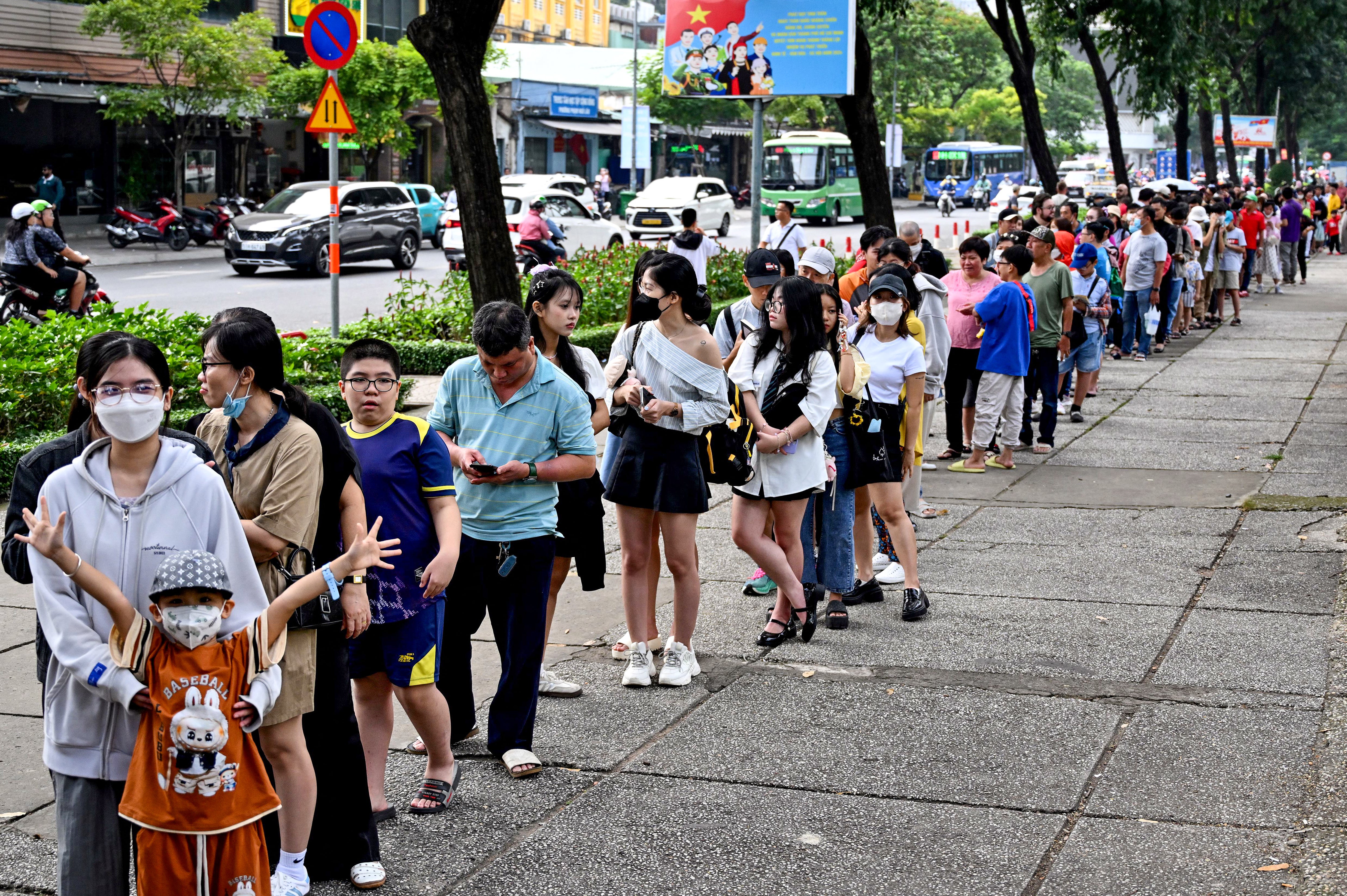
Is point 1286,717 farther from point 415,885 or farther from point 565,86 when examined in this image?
point 565,86

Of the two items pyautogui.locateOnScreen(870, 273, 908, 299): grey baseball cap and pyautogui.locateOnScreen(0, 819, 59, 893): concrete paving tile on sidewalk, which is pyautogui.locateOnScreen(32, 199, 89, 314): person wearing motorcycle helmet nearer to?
pyautogui.locateOnScreen(870, 273, 908, 299): grey baseball cap

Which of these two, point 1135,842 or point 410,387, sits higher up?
point 410,387

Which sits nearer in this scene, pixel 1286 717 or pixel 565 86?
pixel 1286 717

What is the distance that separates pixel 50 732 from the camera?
3307 millimetres

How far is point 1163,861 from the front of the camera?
4.27 m

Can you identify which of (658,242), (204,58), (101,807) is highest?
(204,58)

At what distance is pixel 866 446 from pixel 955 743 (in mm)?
1959

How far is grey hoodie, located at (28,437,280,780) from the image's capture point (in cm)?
320

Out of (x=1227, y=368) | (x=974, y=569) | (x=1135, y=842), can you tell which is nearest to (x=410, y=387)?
(x=974, y=569)

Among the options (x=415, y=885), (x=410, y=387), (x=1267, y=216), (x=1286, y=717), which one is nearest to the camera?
(x=415, y=885)

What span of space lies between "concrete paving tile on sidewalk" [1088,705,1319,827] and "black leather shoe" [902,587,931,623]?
58.6 inches

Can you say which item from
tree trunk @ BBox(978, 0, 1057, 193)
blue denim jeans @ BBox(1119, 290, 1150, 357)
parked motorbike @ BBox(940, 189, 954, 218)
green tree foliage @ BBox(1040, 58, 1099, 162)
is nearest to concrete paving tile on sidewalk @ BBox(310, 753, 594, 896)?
blue denim jeans @ BBox(1119, 290, 1150, 357)

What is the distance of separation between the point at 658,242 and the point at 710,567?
24.4m

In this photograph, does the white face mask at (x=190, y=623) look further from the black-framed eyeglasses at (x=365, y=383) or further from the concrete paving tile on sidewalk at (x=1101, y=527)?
the concrete paving tile on sidewalk at (x=1101, y=527)
